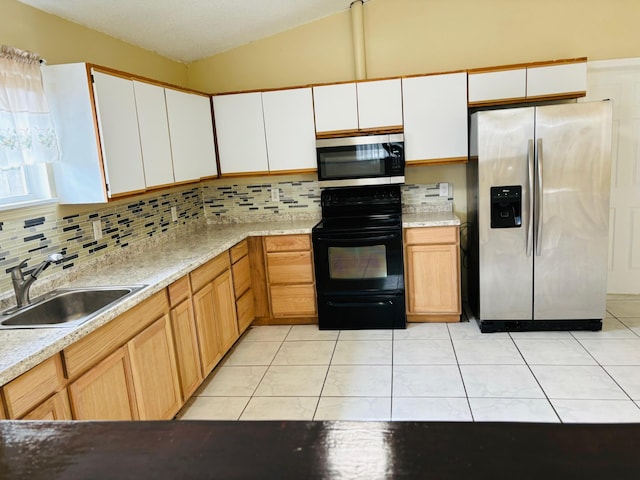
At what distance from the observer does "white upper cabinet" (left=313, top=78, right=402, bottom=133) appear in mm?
3600

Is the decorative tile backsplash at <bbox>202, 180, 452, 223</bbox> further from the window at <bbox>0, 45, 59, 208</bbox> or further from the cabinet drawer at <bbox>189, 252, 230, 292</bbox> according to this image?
the window at <bbox>0, 45, 59, 208</bbox>

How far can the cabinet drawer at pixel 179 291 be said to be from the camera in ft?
8.16

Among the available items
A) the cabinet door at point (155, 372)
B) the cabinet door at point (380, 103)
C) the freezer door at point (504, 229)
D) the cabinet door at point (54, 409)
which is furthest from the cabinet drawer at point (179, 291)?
the freezer door at point (504, 229)

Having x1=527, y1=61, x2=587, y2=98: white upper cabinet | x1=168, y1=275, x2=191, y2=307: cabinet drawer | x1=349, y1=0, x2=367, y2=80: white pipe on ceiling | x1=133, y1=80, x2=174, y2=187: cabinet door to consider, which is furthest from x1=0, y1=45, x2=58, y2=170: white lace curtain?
x1=527, y1=61, x2=587, y2=98: white upper cabinet

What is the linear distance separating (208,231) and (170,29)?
5.10ft

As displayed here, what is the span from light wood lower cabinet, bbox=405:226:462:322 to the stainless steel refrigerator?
0.68 ft

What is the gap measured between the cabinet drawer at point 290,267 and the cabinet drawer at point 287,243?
1.6 inches

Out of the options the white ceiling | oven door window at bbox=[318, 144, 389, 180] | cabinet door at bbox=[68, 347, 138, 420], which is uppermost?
the white ceiling

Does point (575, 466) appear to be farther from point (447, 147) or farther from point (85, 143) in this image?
point (447, 147)

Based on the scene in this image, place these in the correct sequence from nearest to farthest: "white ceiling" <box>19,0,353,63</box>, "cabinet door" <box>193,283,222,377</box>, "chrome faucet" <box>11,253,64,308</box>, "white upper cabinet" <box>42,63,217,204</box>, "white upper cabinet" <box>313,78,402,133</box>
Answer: "chrome faucet" <box>11,253,64,308</box> < "white upper cabinet" <box>42,63,217,204</box> < "white ceiling" <box>19,0,353,63</box> < "cabinet door" <box>193,283,222,377</box> < "white upper cabinet" <box>313,78,402,133</box>

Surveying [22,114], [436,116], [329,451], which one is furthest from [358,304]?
[329,451]

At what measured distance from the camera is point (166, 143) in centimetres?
308

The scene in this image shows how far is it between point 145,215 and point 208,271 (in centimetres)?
77

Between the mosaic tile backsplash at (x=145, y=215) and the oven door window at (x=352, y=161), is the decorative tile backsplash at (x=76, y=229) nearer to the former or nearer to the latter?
the mosaic tile backsplash at (x=145, y=215)
